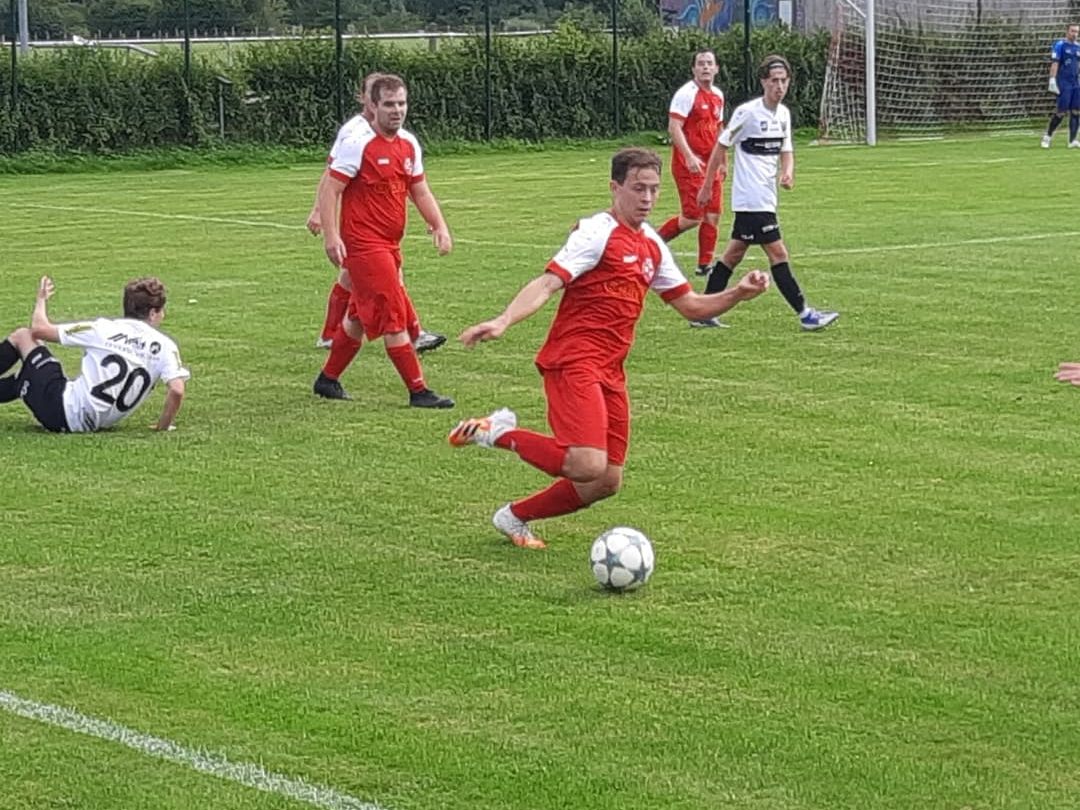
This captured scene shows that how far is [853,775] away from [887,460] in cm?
435

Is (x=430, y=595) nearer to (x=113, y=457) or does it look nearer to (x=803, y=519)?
(x=803, y=519)

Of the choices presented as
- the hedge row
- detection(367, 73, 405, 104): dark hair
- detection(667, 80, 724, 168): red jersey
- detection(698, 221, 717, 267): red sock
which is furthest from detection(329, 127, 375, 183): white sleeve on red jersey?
the hedge row

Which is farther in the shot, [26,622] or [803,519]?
[803,519]

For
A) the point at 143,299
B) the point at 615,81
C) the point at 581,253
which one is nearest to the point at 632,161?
the point at 581,253

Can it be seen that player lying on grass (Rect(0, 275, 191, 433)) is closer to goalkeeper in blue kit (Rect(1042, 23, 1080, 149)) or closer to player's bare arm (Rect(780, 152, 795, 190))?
player's bare arm (Rect(780, 152, 795, 190))

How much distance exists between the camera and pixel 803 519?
8633 mm

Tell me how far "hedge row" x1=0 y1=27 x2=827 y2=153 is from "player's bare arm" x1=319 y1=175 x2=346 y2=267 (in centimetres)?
2595

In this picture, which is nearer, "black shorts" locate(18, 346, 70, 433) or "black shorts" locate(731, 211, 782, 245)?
"black shorts" locate(18, 346, 70, 433)

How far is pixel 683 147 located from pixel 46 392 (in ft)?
26.1

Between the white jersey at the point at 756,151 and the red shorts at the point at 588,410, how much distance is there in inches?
266

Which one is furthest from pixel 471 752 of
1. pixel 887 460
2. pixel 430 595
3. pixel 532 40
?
pixel 532 40

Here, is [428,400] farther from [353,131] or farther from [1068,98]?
[1068,98]

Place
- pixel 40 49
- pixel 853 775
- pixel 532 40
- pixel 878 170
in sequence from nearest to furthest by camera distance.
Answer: pixel 853 775 < pixel 878 170 < pixel 40 49 < pixel 532 40

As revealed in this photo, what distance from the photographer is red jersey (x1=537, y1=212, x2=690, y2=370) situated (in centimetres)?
812
